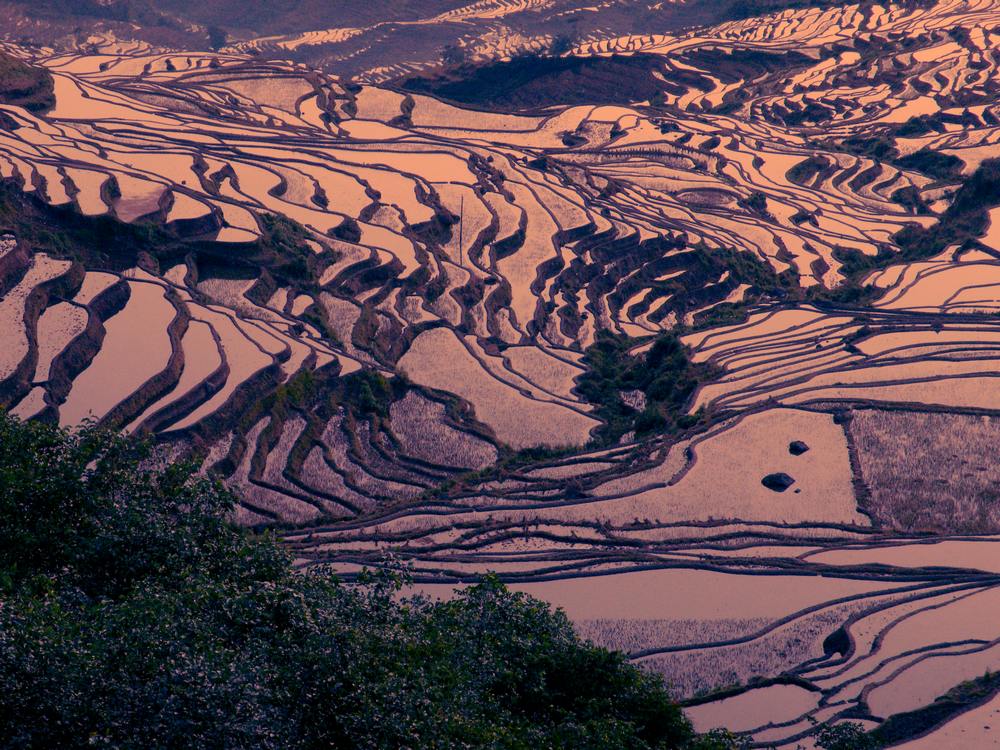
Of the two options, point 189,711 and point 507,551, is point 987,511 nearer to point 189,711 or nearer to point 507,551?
point 507,551

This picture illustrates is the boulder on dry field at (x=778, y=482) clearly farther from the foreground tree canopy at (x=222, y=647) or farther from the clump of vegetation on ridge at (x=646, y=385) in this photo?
the foreground tree canopy at (x=222, y=647)

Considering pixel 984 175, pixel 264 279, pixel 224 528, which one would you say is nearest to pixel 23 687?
pixel 224 528

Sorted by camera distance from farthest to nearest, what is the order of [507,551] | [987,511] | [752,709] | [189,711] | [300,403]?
[300,403], [987,511], [507,551], [752,709], [189,711]

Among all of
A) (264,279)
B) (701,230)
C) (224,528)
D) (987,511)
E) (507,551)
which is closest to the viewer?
(224,528)

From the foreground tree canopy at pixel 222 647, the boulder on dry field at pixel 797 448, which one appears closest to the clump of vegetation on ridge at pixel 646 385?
the boulder on dry field at pixel 797 448

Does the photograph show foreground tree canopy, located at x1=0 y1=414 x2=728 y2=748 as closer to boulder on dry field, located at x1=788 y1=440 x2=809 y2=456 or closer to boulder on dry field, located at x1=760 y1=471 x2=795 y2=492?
boulder on dry field, located at x1=760 y1=471 x2=795 y2=492

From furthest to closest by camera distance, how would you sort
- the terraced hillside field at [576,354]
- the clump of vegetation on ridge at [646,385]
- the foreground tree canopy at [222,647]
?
the clump of vegetation on ridge at [646,385] → the terraced hillside field at [576,354] → the foreground tree canopy at [222,647]
